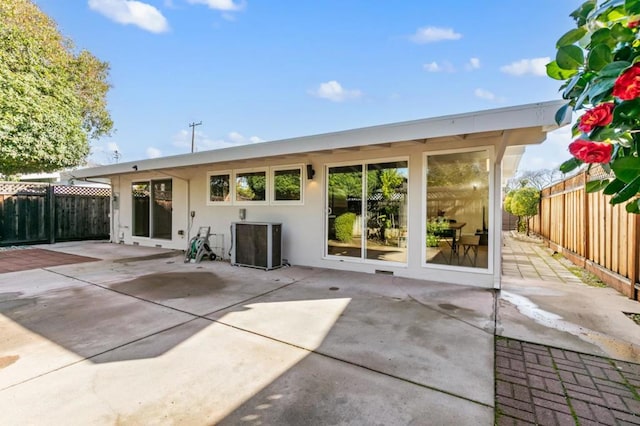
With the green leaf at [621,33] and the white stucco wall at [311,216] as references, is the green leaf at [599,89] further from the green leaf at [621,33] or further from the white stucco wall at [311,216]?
the white stucco wall at [311,216]

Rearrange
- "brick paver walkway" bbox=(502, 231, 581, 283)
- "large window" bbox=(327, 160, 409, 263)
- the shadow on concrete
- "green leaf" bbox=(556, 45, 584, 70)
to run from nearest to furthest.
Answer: "green leaf" bbox=(556, 45, 584, 70) < the shadow on concrete < "large window" bbox=(327, 160, 409, 263) < "brick paver walkway" bbox=(502, 231, 581, 283)

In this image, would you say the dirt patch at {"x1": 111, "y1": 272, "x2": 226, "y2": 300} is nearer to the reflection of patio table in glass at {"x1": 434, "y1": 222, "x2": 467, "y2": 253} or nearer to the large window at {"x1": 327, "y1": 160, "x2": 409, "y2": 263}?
the large window at {"x1": 327, "y1": 160, "x2": 409, "y2": 263}

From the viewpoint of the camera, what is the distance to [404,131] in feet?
15.5

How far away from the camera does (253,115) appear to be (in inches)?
728

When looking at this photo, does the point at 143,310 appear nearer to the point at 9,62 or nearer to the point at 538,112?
the point at 538,112

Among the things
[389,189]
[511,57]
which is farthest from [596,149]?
[511,57]

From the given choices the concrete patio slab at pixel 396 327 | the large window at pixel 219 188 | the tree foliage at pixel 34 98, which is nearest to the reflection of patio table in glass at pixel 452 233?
the concrete patio slab at pixel 396 327

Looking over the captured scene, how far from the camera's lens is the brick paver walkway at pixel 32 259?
21.6 feet

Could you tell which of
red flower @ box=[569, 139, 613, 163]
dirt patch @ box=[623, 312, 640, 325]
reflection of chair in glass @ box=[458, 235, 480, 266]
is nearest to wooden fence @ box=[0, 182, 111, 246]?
reflection of chair in glass @ box=[458, 235, 480, 266]

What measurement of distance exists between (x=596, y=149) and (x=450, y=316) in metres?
2.92

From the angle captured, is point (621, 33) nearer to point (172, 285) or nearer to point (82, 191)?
point (172, 285)

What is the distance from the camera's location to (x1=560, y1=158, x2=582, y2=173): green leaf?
1.37 meters

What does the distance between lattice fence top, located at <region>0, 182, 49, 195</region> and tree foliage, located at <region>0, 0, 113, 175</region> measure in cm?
84

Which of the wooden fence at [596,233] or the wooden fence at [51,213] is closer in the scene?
the wooden fence at [596,233]
